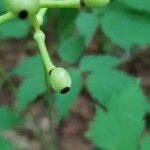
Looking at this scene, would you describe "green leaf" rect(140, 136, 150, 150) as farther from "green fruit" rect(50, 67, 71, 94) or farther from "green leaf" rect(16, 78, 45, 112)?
"green fruit" rect(50, 67, 71, 94)

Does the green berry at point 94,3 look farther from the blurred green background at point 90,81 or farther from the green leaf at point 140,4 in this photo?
the green leaf at point 140,4

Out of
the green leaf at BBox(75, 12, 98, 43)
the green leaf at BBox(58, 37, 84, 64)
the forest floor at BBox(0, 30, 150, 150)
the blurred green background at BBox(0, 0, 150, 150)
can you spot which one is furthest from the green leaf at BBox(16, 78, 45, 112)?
the forest floor at BBox(0, 30, 150, 150)

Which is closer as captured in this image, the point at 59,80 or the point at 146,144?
the point at 59,80

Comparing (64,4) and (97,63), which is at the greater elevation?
(64,4)

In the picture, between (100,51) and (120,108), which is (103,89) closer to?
(120,108)

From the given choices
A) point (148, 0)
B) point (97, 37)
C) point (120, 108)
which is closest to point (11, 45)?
point (97, 37)

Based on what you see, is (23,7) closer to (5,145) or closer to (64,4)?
(64,4)

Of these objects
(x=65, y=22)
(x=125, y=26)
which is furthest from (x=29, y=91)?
(x=65, y=22)
